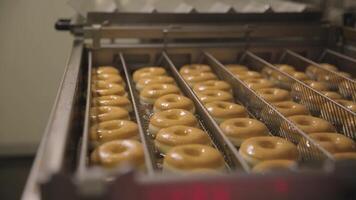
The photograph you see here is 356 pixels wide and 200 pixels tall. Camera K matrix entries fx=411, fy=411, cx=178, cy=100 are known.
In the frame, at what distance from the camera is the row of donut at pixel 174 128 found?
1167mm

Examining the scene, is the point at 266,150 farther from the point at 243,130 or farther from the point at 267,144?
the point at 243,130

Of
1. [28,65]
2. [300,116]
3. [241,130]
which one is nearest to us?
[241,130]

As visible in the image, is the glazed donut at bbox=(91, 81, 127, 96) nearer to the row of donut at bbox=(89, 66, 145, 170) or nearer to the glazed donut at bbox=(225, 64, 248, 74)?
the row of donut at bbox=(89, 66, 145, 170)

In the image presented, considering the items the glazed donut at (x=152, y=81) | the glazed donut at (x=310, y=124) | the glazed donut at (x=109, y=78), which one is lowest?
the glazed donut at (x=310, y=124)

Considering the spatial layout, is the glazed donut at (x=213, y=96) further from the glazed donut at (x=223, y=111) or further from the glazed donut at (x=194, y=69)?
the glazed donut at (x=194, y=69)

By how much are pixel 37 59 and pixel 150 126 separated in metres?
2.47

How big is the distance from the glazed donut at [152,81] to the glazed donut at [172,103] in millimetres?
235

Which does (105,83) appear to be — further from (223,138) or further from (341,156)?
(341,156)

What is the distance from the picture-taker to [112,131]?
1.38 metres

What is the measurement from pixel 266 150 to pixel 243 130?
0.59ft

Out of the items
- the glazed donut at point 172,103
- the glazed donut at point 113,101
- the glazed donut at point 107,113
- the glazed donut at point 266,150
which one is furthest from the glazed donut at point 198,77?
the glazed donut at point 266,150

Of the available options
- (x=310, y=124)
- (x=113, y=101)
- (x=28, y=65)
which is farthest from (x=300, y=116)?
(x=28, y=65)

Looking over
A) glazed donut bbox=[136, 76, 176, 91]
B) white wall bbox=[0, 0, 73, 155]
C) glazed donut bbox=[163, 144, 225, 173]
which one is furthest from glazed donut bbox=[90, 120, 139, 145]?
white wall bbox=[0, 0, 73, 155]

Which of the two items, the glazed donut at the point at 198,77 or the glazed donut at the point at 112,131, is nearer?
the glazed donut at the point at 112,131
